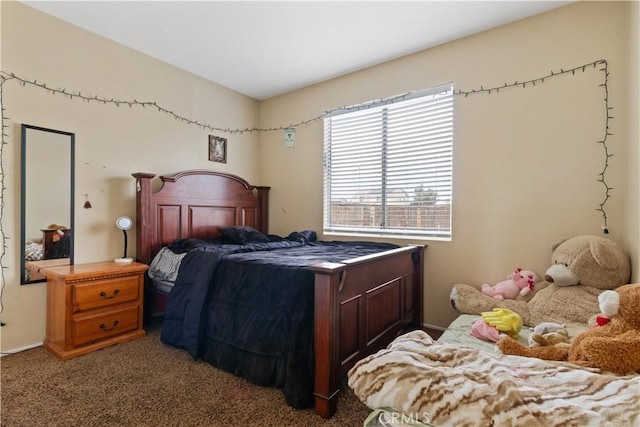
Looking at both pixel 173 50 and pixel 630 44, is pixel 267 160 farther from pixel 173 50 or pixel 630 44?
pixel 630 44

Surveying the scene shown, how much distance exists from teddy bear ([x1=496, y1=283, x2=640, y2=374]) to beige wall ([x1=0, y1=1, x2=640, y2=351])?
0.83 metres

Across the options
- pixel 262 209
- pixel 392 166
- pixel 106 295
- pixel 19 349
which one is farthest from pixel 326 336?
pixel 262 209

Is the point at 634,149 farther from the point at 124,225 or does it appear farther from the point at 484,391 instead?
the point at 124,225

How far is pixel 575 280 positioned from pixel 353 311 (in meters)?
1.46

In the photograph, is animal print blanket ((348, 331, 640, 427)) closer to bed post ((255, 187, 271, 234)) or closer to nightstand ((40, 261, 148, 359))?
nightstand ((40, 261, 148, 359))

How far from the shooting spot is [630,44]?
75.2 inches

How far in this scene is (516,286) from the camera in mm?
2270

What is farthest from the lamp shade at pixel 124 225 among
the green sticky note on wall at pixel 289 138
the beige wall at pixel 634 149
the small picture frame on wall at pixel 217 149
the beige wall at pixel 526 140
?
the beige wall at pixel 634 149

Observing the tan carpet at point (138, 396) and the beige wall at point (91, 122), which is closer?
the tan carpet at point (138, 396)

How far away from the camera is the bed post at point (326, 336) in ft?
4.99

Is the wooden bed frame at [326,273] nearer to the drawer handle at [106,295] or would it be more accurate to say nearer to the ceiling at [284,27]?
the drawer handle at [106,295]

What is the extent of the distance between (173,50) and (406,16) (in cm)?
206

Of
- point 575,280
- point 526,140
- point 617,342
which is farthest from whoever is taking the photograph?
point 526,140

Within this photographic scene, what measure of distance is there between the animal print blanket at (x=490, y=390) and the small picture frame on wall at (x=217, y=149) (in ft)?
9.86
